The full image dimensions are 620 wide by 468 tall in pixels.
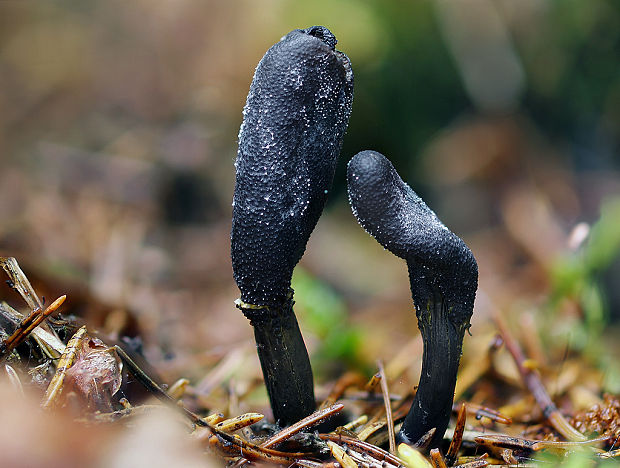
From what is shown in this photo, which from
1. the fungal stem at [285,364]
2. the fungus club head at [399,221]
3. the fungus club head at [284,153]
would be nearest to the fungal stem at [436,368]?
the fungus club head at [399,221]

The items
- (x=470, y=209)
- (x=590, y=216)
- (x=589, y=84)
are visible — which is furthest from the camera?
(x=470, y=209)

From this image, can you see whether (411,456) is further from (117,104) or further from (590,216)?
(117,104)

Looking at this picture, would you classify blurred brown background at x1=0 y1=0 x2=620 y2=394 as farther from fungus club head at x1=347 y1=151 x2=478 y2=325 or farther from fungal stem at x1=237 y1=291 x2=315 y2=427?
fungus club head at x1=347 y1=151 x2=478 y2=325

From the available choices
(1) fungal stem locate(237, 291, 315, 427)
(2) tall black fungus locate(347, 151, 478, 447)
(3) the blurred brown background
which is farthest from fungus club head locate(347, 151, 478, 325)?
(3) the blurred brown background

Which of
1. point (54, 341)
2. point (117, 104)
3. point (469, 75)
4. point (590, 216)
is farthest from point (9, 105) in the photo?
point (590, 216)

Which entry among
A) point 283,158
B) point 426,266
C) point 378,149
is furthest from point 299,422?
point 378,149
